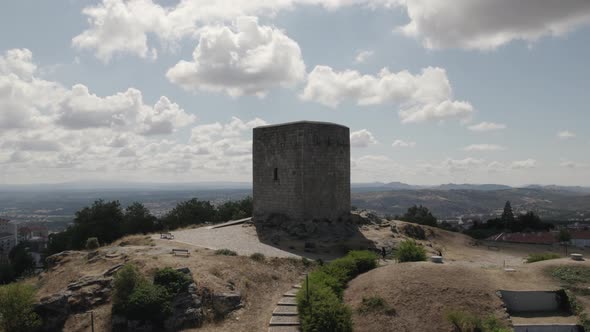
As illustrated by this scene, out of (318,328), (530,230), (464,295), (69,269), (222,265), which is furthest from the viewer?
(530,230)

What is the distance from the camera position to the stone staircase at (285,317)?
50.7 ft

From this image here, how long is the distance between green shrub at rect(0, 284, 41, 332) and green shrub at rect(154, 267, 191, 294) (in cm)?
504

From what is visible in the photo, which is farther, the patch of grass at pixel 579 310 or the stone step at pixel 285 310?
the stone step at pixel 285 310

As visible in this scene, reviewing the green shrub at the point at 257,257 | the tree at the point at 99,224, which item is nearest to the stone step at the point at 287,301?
the green shrub at the point at 257,257

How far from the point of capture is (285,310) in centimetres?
1697

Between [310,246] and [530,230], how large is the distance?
49.1 meters

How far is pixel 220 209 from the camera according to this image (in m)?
49.0

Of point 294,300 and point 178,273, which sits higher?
point 178,273

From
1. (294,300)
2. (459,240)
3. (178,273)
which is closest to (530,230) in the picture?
(459,240)

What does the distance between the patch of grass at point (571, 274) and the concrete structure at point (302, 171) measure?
16566 mm

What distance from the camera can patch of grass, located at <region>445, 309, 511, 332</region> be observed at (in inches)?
555

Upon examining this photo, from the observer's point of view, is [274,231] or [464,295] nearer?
[464,295]

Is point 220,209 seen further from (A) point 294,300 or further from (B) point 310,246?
(A) point 294,300

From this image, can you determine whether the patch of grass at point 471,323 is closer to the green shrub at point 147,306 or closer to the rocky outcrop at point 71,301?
the green shrub at point 147,306
